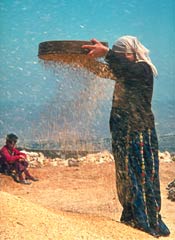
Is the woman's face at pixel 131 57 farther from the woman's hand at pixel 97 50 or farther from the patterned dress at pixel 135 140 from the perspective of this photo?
the woman's hand at pixel 97 50

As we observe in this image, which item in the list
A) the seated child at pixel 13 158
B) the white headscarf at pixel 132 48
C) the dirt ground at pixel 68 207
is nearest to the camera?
the dirt ground at pixel 68 207

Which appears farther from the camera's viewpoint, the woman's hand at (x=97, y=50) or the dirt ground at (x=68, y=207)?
the woman's hand at (x=97, y=50)

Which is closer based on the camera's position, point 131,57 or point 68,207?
point 131,57

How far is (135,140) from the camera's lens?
5.14m

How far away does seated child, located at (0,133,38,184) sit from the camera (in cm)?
1007

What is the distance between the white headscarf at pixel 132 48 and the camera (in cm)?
512

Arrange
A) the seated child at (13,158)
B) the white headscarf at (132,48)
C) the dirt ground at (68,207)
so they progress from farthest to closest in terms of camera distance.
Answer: the seated child at (13,158), the white headscarf at (132,48), the dirt ground at (68,207)

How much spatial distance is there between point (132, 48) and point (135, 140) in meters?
0.90

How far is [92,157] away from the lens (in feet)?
45.4

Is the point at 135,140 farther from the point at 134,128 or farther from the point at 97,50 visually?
the point at 97,50

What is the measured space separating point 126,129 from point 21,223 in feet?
4.82

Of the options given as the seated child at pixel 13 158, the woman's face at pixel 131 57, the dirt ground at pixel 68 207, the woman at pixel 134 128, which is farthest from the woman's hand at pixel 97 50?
the seated child at pixel 13 158

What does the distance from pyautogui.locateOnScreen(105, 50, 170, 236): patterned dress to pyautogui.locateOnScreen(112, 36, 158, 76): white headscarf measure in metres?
0.06

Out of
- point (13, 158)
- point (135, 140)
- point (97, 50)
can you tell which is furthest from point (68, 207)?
point (97, 50)
